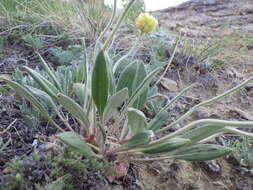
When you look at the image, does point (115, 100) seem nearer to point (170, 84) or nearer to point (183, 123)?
point (183, 123)

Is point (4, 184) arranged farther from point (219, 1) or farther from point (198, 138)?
point (219, 1)

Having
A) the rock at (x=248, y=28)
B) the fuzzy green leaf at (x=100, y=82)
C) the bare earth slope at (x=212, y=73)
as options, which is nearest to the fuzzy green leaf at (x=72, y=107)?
the fuzzy green leaf at (x=100, y=82)

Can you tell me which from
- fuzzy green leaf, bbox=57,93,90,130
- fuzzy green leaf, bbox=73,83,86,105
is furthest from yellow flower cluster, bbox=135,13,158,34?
fuzzy green leaf, bbox=57,93,90,130

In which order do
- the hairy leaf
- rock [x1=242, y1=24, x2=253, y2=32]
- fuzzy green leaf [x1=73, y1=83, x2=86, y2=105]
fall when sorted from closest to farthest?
the hairy leaf < fuzzy green leaf [x1=73, y1=83, x2=86, y2=105] < rock [x1=242, y1=24, x2=253, y2=32]

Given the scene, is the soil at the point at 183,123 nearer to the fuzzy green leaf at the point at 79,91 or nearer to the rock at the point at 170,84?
the rock at the point at 170,84

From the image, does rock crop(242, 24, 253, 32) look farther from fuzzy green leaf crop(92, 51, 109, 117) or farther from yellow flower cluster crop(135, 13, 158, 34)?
fuzzy green leaf crop(92, 51, 109, 117)

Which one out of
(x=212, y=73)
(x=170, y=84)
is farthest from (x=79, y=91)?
(x=212, y=73)

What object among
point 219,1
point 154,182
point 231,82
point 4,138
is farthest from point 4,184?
point 219,1
